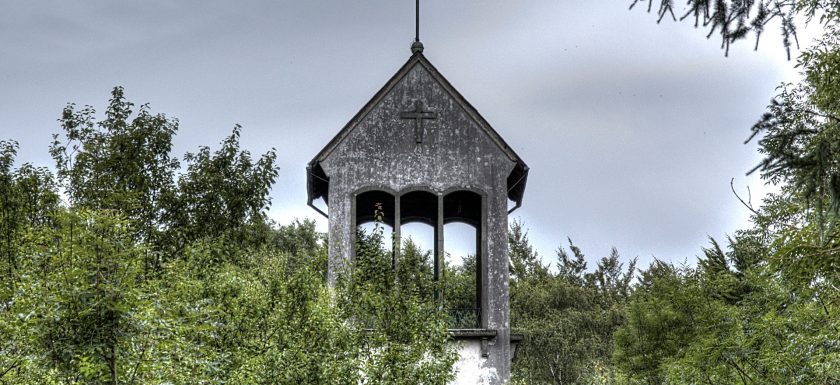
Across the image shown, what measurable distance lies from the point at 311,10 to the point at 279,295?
35.2 feet

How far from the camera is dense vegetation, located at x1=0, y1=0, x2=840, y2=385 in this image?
9.14m

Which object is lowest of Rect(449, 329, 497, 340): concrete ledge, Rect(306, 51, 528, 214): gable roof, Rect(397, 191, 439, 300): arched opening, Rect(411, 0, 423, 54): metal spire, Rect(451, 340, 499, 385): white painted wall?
Rect(451, 340, 499, 385): white painted wall

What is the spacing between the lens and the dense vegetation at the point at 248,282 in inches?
360

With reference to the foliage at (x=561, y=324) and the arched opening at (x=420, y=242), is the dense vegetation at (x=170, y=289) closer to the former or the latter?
the arched opening at (x=420, y=242)

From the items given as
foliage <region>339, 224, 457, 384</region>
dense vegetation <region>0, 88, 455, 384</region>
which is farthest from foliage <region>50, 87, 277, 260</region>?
foliage <region>339, 224, 457, 384</region>

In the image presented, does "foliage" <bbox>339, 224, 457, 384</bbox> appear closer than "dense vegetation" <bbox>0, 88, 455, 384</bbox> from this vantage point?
No

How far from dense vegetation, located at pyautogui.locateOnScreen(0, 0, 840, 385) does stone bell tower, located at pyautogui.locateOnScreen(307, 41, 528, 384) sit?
873 mm

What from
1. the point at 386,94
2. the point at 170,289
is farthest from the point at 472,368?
the point at 170,289

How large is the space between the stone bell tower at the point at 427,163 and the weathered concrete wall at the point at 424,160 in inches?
0.7

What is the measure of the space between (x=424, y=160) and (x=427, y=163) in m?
0.08

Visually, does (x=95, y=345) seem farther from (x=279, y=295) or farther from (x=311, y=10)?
(x=311, y=10)

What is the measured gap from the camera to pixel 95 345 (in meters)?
9.12

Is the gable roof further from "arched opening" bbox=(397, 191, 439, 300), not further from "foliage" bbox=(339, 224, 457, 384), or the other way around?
"foliage" bbox=(339, 224, 457, 384)

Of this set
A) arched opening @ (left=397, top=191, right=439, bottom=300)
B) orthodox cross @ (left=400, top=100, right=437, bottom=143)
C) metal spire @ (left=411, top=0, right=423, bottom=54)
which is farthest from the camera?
metal spire @ (left=411, top=0, right=423, bottom=54)
